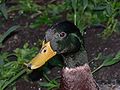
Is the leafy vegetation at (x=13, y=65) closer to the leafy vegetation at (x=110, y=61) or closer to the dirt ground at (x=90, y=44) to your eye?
the dirt ground at (x=90, y=44)

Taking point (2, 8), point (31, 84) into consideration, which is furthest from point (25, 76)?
point (2, 8)

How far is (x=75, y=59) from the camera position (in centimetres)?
371

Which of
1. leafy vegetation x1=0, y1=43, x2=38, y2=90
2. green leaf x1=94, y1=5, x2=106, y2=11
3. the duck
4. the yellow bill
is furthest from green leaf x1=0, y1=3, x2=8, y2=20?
A: the yellow bill

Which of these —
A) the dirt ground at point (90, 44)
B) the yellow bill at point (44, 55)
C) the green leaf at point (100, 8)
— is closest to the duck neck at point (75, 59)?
the yellow bill at point (44, 55)

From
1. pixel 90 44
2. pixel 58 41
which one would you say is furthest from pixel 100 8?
pixel 58 41

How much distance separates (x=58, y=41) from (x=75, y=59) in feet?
0.76

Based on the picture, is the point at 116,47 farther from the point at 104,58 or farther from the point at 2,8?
the point at 2,8

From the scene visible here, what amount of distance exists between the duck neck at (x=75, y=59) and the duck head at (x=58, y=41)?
2.7 inches

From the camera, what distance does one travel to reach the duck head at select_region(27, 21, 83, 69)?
353 centimetres

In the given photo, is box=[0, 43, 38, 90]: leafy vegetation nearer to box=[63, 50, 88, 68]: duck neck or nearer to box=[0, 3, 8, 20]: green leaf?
box=[0, 3, 8, 20]: green leaf

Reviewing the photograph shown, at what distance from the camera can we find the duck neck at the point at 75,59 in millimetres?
3688

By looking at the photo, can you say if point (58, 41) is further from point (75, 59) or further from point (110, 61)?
point (110, 61)

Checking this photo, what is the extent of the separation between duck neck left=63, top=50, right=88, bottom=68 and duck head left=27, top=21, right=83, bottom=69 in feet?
0.23

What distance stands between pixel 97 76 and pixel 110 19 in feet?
1.95
